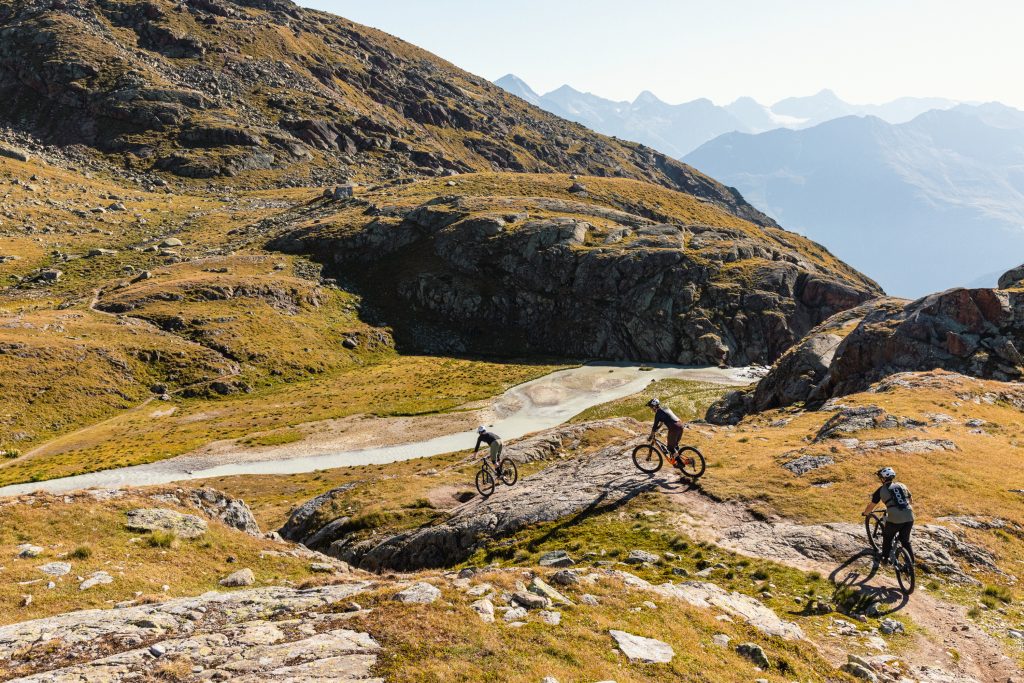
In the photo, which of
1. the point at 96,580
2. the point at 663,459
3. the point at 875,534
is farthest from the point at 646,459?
the point at 96,580

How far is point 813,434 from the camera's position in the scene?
33.7 m

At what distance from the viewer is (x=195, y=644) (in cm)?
1260

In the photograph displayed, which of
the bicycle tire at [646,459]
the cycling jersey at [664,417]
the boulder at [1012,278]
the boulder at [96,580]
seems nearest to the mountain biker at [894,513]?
the cycling jersey at [664,417]

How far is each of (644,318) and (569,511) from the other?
9985cm

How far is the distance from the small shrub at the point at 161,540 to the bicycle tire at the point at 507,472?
16222mm

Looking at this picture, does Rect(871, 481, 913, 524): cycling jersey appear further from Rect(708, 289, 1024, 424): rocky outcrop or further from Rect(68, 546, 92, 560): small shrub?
Rect(708, 289, 1024, 424): rocky outcrop

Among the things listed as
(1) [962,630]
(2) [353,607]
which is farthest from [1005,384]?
(2) [353,607]

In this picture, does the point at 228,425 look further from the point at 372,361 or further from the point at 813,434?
the point at 813,434

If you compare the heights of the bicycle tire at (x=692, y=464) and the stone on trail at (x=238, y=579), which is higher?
the bicycle tire at (x=692, y=464)

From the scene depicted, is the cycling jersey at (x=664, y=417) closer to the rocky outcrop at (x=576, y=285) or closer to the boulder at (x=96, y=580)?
the boulder at (x=96, y=580)

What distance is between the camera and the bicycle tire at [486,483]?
1228 inches

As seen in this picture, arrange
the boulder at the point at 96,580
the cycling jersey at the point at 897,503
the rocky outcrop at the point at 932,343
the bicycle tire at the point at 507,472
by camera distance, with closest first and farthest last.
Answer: the boulder at the point at 96,580 → the cycling jersey at the point at 897,503 → the bicycle tire at the point at 507,472 → the rocky outcrop at the point at 932,343

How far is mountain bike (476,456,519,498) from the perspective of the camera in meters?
31.4

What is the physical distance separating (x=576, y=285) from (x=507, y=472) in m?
99.2
